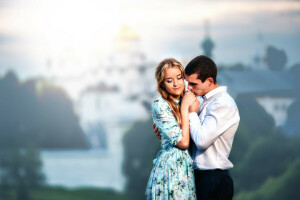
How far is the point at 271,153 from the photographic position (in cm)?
1170

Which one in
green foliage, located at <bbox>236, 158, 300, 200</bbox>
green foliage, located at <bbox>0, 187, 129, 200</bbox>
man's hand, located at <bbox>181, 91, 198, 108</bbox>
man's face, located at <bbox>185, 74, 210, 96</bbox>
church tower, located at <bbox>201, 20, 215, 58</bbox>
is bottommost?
green foliage, located at <bbox>0, 187, 129, 200</bbox>

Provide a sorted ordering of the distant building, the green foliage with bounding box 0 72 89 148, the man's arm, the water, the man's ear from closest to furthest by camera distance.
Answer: the man's arm, the man's ear, the distant building, the water, the green foliage with bounding box 0 72 89 148

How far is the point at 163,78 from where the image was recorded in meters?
2.13

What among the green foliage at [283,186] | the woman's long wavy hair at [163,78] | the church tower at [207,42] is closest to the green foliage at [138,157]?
the church tower at [207,42]

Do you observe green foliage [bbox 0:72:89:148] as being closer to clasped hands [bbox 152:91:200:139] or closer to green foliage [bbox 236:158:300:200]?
green foliage [bbox 236:158:300:200]

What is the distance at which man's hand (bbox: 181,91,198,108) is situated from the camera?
81.8 inches

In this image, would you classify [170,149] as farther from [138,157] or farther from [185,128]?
[138,157]

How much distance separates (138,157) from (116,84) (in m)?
2.07

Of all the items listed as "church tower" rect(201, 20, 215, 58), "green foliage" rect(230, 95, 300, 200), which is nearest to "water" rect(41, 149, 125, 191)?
"green foliage" rect(230, 95, 300, 200)

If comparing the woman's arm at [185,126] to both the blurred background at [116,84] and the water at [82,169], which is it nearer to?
the blurred background at [116,84]

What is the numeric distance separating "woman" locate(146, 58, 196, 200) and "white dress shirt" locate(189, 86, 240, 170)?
5 centimetres

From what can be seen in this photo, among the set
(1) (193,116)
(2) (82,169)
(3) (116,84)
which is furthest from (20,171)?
(1) (193,116)

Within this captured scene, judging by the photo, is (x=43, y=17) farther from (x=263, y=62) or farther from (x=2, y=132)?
(x=263, y=62)

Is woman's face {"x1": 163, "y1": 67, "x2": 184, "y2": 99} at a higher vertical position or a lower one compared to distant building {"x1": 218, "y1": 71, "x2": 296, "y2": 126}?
higher
